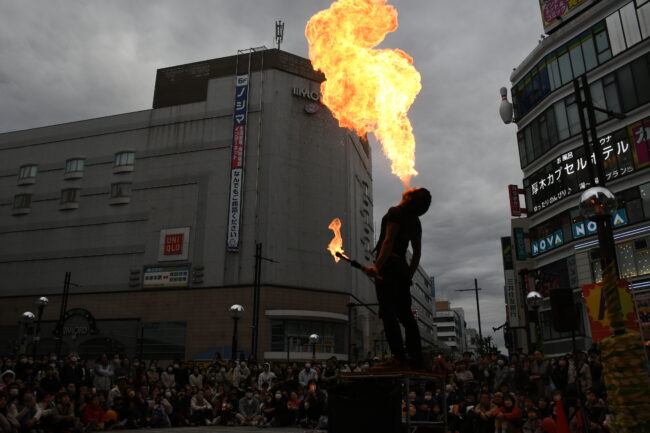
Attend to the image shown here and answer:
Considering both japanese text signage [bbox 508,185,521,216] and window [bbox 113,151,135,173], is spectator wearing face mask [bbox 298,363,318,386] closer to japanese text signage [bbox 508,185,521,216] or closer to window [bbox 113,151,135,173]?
japanese text signage [bbox 508,185,521,216]

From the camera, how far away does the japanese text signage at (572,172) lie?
86.5 feet

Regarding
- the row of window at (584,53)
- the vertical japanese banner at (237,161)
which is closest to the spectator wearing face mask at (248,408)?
the vertical japanese banner at (237,161)

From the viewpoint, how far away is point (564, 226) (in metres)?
30.3

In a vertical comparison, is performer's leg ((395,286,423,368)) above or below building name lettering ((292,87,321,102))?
below

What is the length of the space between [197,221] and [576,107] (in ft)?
97.3

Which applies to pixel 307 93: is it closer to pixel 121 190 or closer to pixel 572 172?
pixel 121 190

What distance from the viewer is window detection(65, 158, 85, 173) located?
47.5 metres

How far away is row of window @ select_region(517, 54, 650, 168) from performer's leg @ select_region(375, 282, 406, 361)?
24.0 meters

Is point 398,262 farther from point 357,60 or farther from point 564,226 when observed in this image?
point 564,226

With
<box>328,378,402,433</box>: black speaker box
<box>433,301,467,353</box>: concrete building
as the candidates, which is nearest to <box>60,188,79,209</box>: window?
<box>328,378,402,433</box>: black speaker box

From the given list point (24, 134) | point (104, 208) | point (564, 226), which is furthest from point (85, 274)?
point (564, 226)

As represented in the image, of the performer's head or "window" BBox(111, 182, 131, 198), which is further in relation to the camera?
"window" BBox(111, 182, 131, 198)

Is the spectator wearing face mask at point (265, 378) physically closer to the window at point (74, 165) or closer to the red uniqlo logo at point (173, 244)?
the red uniqlo logo at point (173, 244)

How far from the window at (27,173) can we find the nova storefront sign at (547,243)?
151 feet
